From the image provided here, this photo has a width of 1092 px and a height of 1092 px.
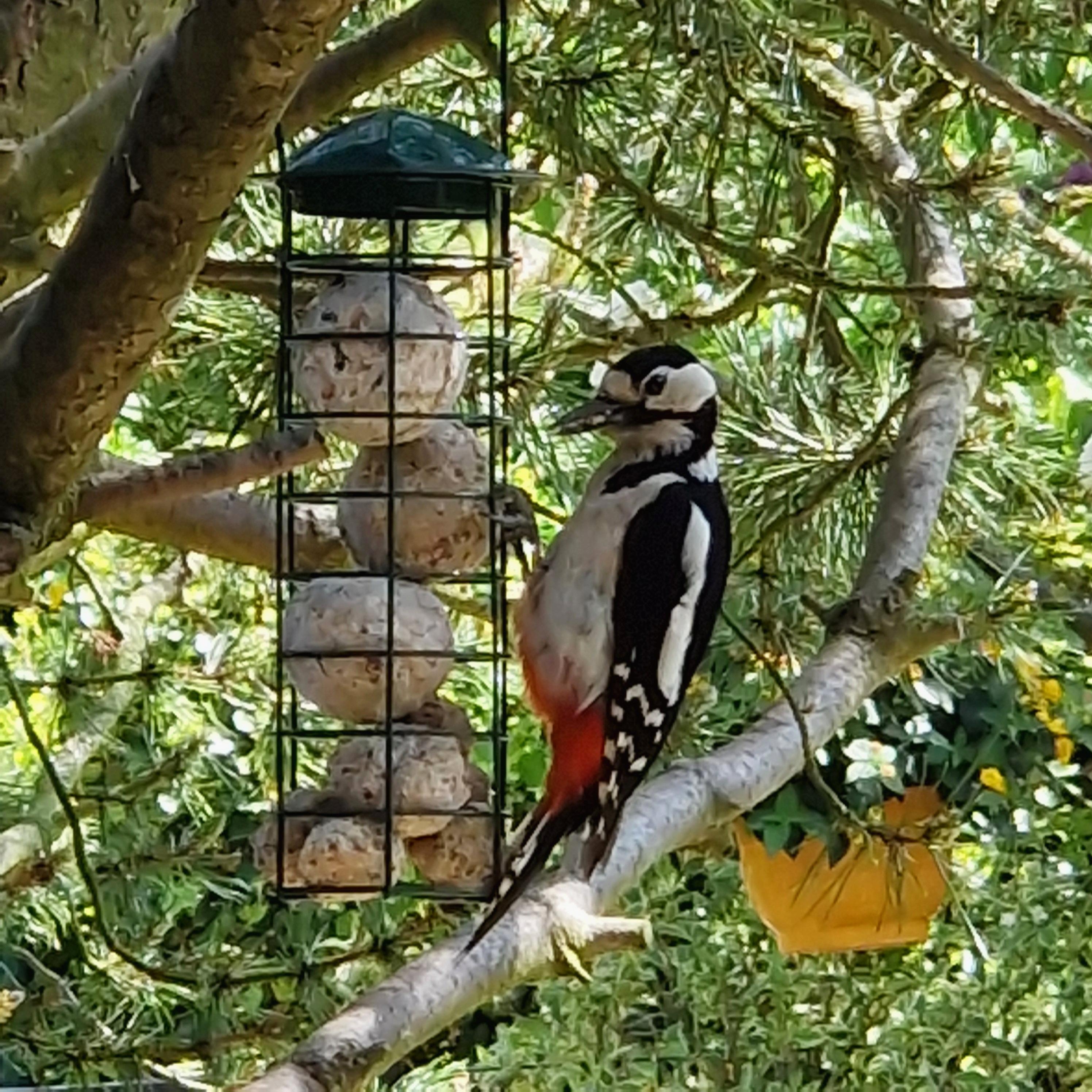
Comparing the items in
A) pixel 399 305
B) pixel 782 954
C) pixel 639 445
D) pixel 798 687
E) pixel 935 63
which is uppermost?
pixel 935 63

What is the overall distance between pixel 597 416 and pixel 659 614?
149 millimetres

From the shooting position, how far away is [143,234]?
759 millimetres

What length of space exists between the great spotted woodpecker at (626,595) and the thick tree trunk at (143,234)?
0.54 m

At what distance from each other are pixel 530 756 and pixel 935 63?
1050 mm

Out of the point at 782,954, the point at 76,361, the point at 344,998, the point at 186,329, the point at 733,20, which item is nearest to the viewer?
the point at 76,361

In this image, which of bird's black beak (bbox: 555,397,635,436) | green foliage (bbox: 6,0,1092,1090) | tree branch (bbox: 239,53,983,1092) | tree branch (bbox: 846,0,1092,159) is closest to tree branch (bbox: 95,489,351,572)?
green foliage (bbox: 6,0,1092,1090)

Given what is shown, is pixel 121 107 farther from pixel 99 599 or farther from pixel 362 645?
pixel 99 599

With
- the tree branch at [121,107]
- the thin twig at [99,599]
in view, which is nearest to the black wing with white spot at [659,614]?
the tree branch at [121,107]

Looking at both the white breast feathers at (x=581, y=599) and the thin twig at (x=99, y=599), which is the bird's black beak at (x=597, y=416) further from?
the thin twig at (x=99, y=599)

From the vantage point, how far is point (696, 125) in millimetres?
1461

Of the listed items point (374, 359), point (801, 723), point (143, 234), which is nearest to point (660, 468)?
point (801, 723)

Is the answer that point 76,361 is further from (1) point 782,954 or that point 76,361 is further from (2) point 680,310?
(1) point 782,954

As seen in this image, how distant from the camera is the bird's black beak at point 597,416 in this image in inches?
53.6

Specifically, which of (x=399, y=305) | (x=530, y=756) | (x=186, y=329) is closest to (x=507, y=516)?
(x=399, y=305)
